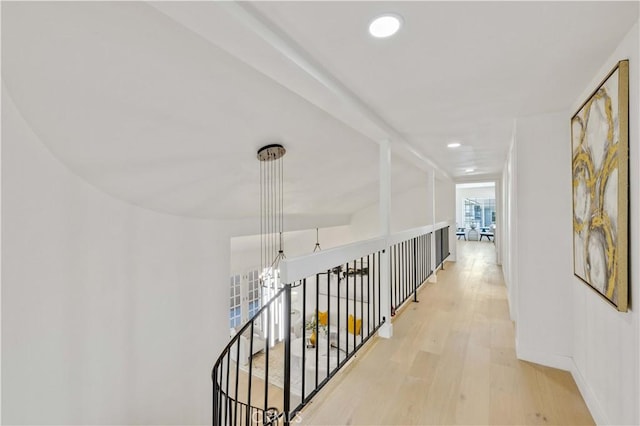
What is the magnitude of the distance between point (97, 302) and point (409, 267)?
11.8 ft

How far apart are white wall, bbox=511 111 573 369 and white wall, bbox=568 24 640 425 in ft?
0.74

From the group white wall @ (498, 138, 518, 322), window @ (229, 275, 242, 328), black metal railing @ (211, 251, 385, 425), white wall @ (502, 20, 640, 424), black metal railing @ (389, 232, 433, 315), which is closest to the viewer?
black metal railing @ (211, 251, 385, 425)

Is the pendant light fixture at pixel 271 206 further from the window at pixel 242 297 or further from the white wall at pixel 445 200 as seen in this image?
the white wall at pixel 445 200

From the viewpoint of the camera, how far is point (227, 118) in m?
2.33

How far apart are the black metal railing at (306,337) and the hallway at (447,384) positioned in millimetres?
152

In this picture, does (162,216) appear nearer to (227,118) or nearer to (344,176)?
(227,118)

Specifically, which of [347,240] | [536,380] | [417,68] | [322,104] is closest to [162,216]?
[322,104]

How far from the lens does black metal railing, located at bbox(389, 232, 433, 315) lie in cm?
338

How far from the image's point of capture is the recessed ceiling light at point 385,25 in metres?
1.23

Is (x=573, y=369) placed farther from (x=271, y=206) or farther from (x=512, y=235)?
(x=271, y=206)

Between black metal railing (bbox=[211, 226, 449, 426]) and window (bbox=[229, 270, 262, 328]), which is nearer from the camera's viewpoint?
black metal railing (bbox=[211, 226, 449, 426])

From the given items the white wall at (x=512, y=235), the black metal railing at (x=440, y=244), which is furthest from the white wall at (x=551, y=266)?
the black metal railing at (x=440, y=244)

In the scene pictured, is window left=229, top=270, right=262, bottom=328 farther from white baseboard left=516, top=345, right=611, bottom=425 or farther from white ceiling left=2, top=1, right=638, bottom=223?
white baseboard left=516, top=345, right=611, bottom=425

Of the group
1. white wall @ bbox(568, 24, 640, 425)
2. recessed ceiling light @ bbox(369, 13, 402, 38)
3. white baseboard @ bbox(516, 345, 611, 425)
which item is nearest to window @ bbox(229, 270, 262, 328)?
white baseboard @ bbox(516, 345, 611, 425)
